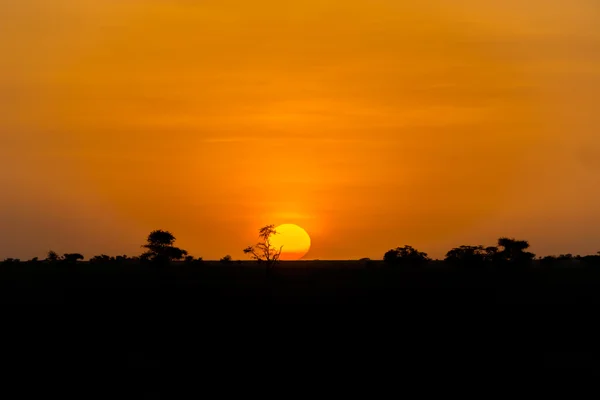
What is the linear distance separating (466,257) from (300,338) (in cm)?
10207

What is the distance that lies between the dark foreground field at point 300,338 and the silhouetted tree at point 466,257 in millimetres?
70534

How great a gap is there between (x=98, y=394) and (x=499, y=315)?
2784 cm

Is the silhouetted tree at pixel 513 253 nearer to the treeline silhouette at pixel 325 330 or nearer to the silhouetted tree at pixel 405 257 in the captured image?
the silhouetted tree at pixel 405 257

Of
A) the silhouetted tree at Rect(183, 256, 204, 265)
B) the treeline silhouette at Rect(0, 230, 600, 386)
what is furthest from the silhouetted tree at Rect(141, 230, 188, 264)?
the treeline silhouette at Rect(0, 230, 600, 386)

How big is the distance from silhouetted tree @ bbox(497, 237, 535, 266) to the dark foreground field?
257ft

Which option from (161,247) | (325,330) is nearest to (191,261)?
(161,247)

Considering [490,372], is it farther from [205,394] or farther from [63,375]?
[63,375]

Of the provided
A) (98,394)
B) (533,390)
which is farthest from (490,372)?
(98,394)

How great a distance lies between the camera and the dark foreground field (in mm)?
33188

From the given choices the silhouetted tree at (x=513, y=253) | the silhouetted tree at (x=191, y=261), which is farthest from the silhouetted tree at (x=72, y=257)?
the silhouetted tree at (x=513, y=253)

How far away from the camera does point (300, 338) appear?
1609 inches

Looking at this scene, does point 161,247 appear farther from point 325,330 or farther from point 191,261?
point 325,330

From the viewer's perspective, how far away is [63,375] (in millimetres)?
32312

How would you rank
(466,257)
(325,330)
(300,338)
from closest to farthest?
(300,338)
(325,330)
(466,257)
